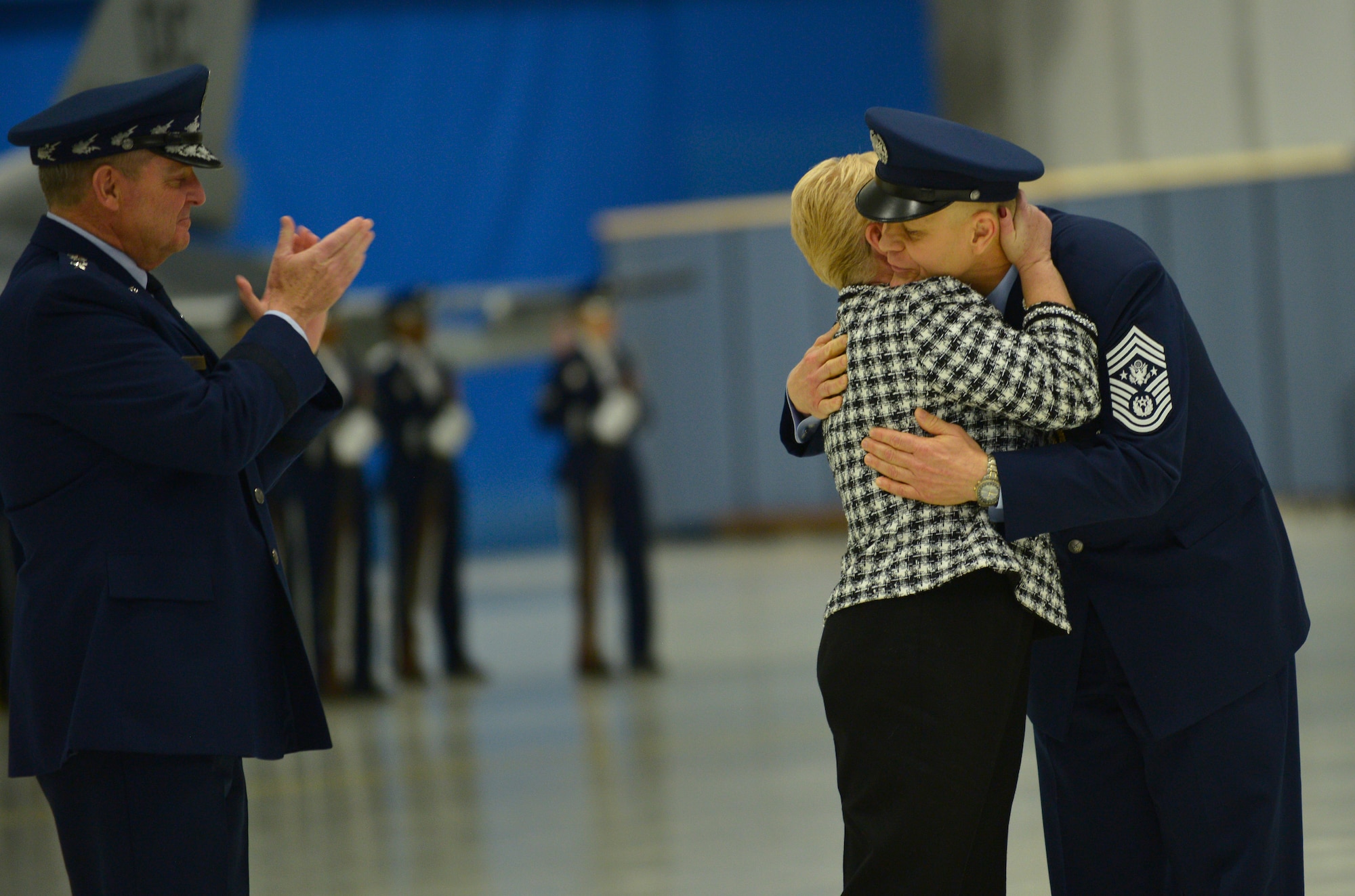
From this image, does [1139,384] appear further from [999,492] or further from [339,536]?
[339,536]

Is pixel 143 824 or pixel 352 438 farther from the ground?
pixel 143 824

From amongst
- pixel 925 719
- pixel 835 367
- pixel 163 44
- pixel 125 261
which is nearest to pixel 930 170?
pixel 835 367

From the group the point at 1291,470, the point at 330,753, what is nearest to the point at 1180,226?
the point at 1291,470

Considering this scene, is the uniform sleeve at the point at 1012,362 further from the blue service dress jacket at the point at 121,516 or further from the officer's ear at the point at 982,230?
Result: the blue service dress jacket at the point at 121,516

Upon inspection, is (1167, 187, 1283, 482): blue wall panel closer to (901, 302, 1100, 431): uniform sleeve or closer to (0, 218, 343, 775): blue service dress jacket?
(901, 302, 1100, 431): uniform sleeve

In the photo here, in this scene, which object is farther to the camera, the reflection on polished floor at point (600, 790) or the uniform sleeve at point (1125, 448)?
the reflection on polished floor at point (600, 790)

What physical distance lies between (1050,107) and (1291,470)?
5391mm

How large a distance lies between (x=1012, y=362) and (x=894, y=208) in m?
0.25

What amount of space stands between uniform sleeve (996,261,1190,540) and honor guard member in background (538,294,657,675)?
5691 millimetres

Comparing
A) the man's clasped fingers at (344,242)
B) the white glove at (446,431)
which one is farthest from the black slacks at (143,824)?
the white glove at (446,431)

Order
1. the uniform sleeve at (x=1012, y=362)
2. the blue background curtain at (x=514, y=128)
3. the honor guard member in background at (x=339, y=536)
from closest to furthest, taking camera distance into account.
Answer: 1. the uniform sleeve at (x=1012, y=362)
2. the honor guard member in background at (x=339, y=536)
3. the blue background curtain at (x=514, y=128)

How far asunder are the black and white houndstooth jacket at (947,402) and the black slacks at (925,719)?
1.6 inches

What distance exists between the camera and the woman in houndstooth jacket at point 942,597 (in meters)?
1.83

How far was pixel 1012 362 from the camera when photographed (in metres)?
1.79
